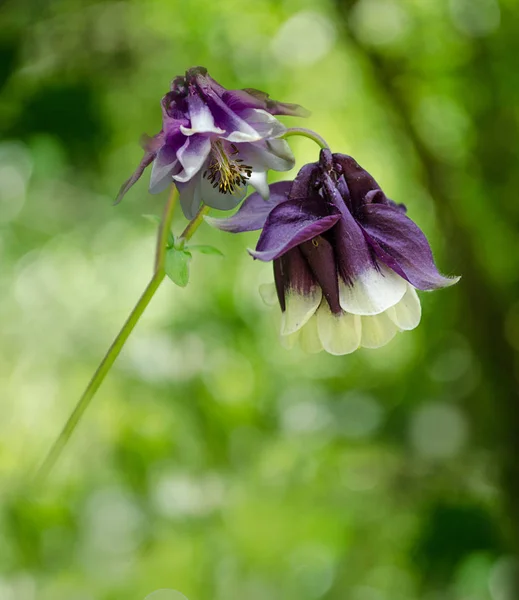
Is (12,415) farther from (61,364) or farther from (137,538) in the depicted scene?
→ (137,538)

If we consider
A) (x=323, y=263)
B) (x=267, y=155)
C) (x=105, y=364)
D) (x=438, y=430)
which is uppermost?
(x=267, y=155)

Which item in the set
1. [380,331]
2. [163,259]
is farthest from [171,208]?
[380,331]

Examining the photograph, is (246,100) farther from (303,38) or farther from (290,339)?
(303,38)

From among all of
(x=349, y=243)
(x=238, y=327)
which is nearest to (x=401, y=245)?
(x=349, y=243)

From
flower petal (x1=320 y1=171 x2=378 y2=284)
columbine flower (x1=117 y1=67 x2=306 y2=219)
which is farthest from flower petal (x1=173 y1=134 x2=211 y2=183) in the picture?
flower petal (x1=320 y1=171 x2=378 y2=284)

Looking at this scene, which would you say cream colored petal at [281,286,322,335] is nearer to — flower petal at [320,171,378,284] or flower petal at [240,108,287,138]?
flower petal at [320,171,378,284]

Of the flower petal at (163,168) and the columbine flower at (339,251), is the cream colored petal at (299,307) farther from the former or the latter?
the flower petal at (163,168)
